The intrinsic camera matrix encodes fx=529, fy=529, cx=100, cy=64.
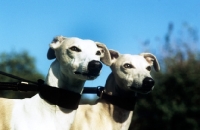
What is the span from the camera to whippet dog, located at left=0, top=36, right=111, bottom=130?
508 centimetres

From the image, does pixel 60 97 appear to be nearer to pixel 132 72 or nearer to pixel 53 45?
pixel 53 45

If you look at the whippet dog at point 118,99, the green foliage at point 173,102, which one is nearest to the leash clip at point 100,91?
the whippet dog at point 118,99

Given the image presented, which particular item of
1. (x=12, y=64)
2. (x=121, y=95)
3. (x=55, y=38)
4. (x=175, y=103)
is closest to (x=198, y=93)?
(x=175, y=103)

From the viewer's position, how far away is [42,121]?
16.6 ft

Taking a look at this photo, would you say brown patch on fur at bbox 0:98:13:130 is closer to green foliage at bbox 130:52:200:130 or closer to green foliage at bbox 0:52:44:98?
green foliage at bbox 130:52:200:130

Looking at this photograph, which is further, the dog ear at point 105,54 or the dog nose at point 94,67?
the dog ear at point 105,54

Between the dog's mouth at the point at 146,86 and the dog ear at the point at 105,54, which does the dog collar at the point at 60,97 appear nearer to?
the dog ear at the point at 105,54

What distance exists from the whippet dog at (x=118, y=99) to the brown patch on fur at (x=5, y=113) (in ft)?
4.83

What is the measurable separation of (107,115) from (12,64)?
41952 millimetres

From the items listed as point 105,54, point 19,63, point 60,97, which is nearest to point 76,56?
point 60,97

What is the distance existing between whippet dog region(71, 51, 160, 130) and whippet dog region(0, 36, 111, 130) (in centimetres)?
145

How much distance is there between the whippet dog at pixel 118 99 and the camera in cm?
670

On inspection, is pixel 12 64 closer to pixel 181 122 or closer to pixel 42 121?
pixel 181 122

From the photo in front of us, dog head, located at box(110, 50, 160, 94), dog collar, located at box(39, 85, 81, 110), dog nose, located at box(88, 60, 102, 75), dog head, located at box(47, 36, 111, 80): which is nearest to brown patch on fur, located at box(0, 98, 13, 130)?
dog collar, located at box(39, 85, 81, 110)
